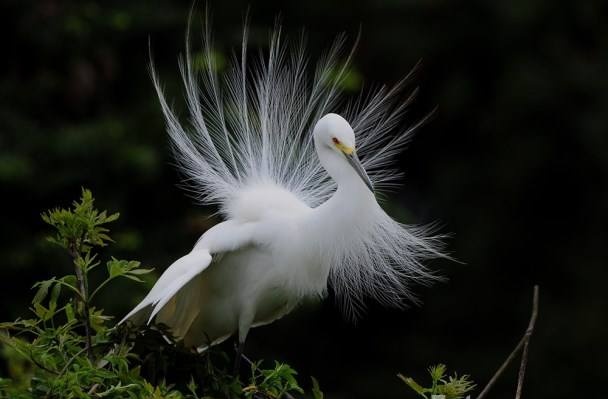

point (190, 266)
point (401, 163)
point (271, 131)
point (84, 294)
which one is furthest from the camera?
point (401, 163)

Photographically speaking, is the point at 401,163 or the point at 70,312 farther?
the point at 401,163

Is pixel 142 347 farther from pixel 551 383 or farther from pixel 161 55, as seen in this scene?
pixel 551 383

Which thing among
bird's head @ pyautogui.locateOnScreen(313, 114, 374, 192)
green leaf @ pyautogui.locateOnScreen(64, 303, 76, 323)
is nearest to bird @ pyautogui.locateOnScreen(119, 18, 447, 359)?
bird's head @ pyautogui.locateOnScreen(313, 114, 374, 192)

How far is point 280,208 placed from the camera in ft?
10.9

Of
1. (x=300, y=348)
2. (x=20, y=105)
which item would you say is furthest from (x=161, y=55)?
(x=300, y=348)

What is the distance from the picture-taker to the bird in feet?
10.5

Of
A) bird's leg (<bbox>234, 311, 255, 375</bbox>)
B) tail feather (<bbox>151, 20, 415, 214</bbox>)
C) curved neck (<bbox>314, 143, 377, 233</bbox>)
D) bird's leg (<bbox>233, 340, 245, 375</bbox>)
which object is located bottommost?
bird's leg (<bbox>233, 340, 245, 375</bbox>)

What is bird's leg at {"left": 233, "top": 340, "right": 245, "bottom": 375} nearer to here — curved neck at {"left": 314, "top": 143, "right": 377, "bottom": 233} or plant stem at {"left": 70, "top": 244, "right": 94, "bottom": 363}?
curved neck at {"left": 314, "top": 143, "right": 377, "bottom": 233}

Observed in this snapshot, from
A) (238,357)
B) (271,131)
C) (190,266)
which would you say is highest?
(271,131)

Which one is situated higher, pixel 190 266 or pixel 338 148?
pixel 338 148

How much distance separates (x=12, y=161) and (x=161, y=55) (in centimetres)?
142

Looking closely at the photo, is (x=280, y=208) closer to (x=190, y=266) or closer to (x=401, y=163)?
(x=190, y=266)

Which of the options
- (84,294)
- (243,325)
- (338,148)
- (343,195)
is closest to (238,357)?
(243,325)

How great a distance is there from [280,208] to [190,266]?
39 centimetres
